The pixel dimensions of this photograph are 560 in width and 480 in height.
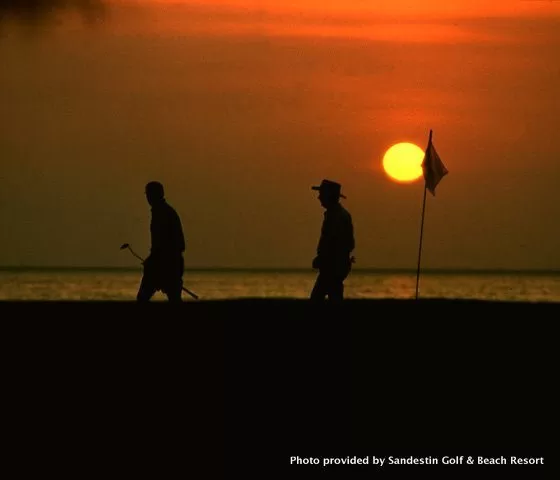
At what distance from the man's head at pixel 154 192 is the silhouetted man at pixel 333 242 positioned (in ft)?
5.46

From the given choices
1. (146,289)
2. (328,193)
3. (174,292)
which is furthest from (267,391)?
(146,289)

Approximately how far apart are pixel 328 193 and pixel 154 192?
6.18ft

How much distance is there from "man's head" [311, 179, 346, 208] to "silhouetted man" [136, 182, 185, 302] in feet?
5.59

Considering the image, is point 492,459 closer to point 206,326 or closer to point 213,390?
point 213,390

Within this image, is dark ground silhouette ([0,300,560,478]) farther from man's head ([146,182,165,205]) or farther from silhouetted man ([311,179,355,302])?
man's head ([146,182,165,205])

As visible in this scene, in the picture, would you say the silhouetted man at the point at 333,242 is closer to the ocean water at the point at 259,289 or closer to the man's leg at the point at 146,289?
the man's leg at the point at 146,289

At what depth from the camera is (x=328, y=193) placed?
50.5 ft

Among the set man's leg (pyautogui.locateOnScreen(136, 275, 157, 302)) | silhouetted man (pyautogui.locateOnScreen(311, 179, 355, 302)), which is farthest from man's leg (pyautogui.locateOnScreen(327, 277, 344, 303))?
man's leg (pyautogui.locateOnScreen(136, 275, 157, 302))

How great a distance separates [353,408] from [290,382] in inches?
46.8

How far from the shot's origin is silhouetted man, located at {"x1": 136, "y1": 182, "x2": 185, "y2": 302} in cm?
1577

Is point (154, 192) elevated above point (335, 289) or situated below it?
above

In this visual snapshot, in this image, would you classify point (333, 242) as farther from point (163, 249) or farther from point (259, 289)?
point (259, 289)

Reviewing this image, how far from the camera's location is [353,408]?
29.3 ft

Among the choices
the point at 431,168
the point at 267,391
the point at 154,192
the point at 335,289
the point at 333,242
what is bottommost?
the point at 267,391
